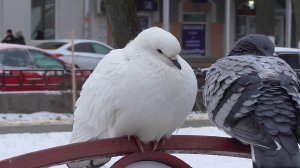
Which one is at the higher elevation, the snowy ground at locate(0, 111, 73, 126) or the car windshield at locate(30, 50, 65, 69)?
the car windshield at locate(30, 50, 65, 69)

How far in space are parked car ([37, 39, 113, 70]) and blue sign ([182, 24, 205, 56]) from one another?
30.2 feet

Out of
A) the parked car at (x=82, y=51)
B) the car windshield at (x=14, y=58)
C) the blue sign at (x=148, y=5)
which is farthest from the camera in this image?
the blue sign at (x=148, y=5)

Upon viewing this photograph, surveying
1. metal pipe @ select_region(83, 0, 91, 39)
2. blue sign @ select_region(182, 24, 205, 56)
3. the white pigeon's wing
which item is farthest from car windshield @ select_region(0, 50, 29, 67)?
blue sign @ select_region(182, 24, 205, 56)

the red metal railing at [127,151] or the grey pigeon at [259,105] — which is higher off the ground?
the grey pigeon at [259,105]

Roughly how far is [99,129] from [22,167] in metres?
0.63

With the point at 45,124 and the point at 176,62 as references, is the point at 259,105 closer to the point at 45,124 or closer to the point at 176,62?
the point at 176,62

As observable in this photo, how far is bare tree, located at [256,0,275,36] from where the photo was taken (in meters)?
20.3

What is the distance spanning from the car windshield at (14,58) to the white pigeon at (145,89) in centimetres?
1103

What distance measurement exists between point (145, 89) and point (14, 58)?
1158 centimetres

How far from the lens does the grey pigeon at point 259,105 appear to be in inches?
130

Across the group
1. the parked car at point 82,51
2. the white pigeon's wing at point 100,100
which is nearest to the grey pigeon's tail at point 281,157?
the white pigeon's wing at point 100,100

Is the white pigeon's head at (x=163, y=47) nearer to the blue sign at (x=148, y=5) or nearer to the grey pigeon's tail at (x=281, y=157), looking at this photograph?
the grey pigeon's tail at (x=281, y=157)

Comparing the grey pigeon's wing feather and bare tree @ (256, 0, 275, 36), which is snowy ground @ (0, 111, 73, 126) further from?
bare tree @ (256, 0, 275, 36)

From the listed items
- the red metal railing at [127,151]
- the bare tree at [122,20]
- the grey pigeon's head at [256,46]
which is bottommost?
the red metal railing at [127,151]
